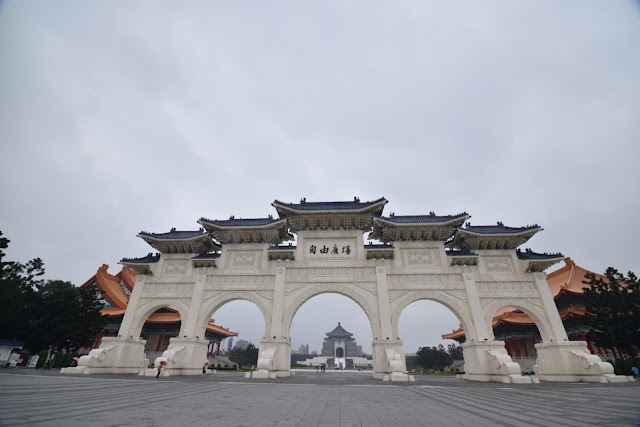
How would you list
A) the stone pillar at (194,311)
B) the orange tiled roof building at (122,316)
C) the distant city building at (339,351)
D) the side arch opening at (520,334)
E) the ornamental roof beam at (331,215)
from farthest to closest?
the distant city building at (339,351) → the orange tiled roof building at (122,316) → the side arch opening at (520,334) → the ornamental roof beam at (331,215) → the stone pillar at (194,311)

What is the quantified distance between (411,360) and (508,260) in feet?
149

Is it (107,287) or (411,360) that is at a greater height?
(107,287)

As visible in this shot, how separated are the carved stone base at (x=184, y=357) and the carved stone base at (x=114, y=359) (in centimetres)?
200

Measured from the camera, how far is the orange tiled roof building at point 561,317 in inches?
787

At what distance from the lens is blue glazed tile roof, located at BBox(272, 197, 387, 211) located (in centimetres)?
1847

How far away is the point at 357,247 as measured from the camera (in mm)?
18297

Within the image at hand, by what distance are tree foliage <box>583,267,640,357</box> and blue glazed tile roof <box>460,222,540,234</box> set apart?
513 cm

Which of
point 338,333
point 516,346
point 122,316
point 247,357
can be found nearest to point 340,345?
point 338,333

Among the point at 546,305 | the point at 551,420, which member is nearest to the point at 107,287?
the point at 551,420

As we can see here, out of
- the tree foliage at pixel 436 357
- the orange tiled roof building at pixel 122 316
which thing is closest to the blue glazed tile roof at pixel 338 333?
the tree foliage at pixel 436 357

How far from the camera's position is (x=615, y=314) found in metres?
16.0

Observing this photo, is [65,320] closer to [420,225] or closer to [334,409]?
[334,409]

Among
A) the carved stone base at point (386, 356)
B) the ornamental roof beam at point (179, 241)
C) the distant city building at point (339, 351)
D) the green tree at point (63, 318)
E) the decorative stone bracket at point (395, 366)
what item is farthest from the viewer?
the distant city building at point (339, 351)

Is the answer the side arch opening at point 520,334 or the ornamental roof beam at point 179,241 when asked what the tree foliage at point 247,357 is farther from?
the side arch opening at point 520,334
